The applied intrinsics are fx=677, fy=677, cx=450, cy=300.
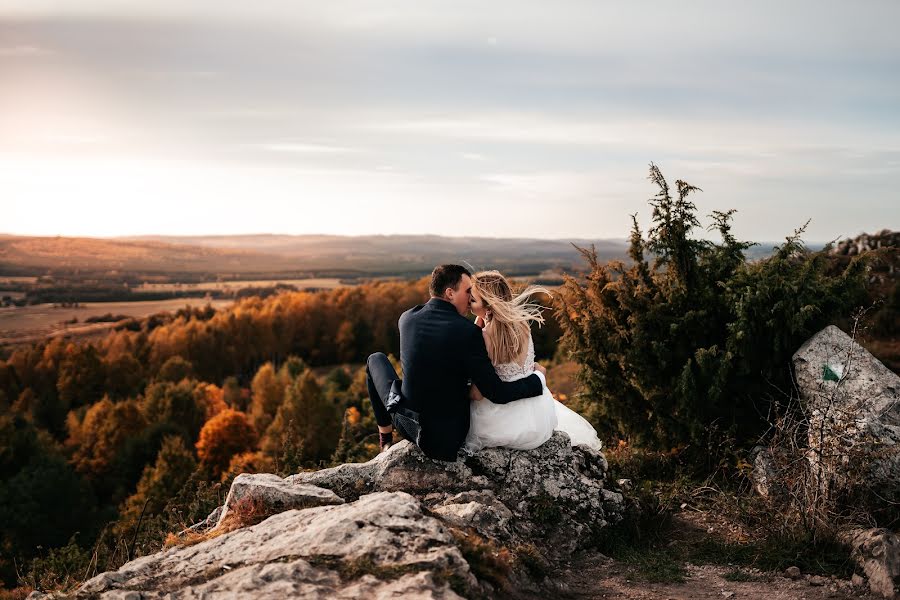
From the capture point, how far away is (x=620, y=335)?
29.8 ft

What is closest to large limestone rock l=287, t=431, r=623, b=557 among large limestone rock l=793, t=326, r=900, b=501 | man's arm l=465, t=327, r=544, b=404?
man's arm l=465, t=327, r=544, b=404

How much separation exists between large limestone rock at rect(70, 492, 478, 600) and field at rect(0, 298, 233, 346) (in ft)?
316

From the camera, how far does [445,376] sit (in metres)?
6.35

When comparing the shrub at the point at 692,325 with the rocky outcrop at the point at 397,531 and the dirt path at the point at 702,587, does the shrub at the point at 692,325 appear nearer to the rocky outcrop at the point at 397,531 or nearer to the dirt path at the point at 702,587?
the rocky outcrop at the point at 397,531

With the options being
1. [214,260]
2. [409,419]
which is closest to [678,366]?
[409,419]

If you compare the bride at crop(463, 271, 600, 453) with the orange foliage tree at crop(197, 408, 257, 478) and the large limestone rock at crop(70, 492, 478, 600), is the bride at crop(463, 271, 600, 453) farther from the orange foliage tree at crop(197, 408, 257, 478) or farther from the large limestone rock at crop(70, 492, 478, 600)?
the orange foliage tree at crop(197, 408, 257, 478)

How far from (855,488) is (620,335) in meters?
3.37

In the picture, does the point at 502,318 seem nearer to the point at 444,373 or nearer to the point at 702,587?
the point at 444,373

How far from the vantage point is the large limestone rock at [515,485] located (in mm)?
6219

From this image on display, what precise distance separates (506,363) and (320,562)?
281 centimetres

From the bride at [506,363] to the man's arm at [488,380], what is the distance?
161mm

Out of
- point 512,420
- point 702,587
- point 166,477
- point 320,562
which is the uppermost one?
point 512,420

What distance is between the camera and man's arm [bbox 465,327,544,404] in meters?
6.25

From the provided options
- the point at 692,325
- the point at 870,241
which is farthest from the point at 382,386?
the point at 870,241
